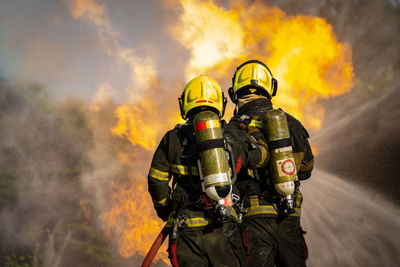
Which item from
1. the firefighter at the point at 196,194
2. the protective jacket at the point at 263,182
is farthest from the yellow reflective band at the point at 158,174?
the protective jacket at the point at 263,182

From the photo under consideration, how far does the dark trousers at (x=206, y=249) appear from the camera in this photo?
305 centimetres

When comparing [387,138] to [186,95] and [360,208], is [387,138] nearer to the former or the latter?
[360,208]

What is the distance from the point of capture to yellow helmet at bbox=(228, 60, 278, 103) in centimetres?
496

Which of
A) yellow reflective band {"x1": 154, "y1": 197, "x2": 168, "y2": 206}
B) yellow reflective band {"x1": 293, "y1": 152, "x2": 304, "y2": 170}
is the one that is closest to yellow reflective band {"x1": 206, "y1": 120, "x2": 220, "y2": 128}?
yellow reflective band {"x1": 154, "y1": 197, "x2": 168, "y2": 206}

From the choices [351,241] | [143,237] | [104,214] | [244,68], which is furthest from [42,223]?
[351,241]

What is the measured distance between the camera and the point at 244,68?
16.9 ft

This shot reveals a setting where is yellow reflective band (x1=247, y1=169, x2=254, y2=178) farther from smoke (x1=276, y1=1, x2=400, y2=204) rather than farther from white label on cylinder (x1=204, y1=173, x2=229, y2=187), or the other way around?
smoke (x1=276, y1=1, x2=400, y2=204)

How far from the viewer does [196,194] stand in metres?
3.34

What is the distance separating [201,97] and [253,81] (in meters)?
1.42

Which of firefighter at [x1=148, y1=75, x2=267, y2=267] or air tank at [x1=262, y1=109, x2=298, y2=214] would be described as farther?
air tank at [x1=262, y1=109, x2=298, y2=214]

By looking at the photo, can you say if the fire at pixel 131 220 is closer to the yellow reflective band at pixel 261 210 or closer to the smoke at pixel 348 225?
the smoke at pixel 348 225

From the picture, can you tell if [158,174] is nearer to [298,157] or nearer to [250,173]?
[250,173]

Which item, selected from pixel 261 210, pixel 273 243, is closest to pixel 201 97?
pixel 261 210

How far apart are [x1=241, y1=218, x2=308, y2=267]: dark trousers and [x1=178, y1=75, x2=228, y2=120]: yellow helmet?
4.97 feet
